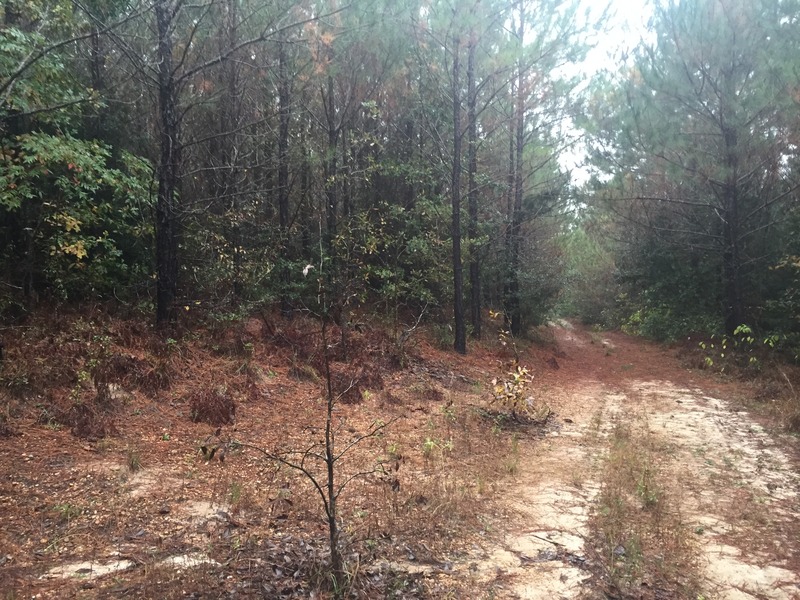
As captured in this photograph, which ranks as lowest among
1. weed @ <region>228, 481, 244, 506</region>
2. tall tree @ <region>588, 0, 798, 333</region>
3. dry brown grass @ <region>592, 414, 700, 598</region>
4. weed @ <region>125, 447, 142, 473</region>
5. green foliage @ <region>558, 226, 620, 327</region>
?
dry brown grass @ <region>592, 414, 700, 598</region>

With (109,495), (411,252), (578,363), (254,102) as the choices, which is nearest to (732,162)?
(578,363)

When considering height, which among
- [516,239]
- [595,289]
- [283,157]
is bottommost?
[595,289]

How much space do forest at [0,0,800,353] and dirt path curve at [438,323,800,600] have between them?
4.60 meters

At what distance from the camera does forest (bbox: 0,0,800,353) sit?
9.10m

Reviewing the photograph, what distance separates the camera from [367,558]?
3.87 meters

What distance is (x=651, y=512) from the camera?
16.8 ft

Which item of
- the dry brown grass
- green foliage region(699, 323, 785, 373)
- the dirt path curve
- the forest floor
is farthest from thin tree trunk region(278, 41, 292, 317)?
green foliage region(699, 323, 785, 373)

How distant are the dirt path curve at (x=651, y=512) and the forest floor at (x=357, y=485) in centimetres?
2

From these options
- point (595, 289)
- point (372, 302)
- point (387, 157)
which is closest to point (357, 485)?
point (372, 302)

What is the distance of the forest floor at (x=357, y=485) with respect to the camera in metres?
3.74

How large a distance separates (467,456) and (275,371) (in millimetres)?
3996

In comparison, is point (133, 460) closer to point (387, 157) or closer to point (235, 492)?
point (235, 492)

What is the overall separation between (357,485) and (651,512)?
285 centimetres

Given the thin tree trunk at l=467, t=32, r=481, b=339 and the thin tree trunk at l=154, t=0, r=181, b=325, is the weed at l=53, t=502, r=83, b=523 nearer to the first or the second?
the thin tree trunk at l=154, t=0, r=181, b=325
